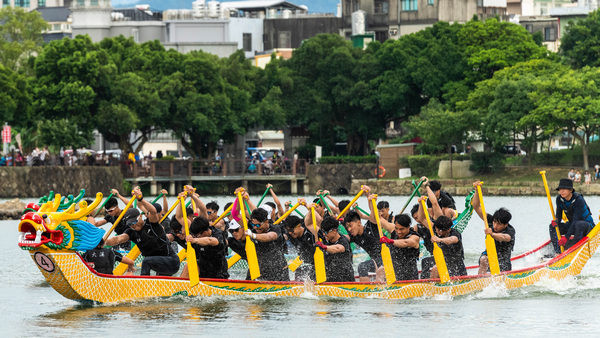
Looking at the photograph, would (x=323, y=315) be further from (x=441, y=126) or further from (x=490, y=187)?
(x=441, y=126)

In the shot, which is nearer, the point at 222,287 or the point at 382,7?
the point at 222,287

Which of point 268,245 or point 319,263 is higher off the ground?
point 268,245

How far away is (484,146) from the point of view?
79.2 m

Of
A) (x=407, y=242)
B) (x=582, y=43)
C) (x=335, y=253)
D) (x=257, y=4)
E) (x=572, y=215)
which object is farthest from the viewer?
(x=257, y=4)

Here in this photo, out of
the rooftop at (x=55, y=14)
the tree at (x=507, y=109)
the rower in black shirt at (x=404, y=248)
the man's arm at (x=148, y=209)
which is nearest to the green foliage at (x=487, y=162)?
the tree at (x=507, y=109)

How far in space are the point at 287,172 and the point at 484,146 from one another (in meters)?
12.3

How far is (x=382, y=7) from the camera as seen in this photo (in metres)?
104

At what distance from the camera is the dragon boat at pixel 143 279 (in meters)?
20.4

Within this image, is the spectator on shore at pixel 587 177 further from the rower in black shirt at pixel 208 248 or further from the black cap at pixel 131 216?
the rower in black shirt at pixel 208 248

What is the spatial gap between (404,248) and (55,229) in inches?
228

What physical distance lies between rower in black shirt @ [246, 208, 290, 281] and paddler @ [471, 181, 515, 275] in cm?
356

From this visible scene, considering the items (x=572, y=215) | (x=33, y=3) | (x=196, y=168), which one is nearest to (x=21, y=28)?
(x=196, y=168)

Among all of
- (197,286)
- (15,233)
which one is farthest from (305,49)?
(197,286)

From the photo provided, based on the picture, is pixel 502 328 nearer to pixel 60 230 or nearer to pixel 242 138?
pixel 60 230
